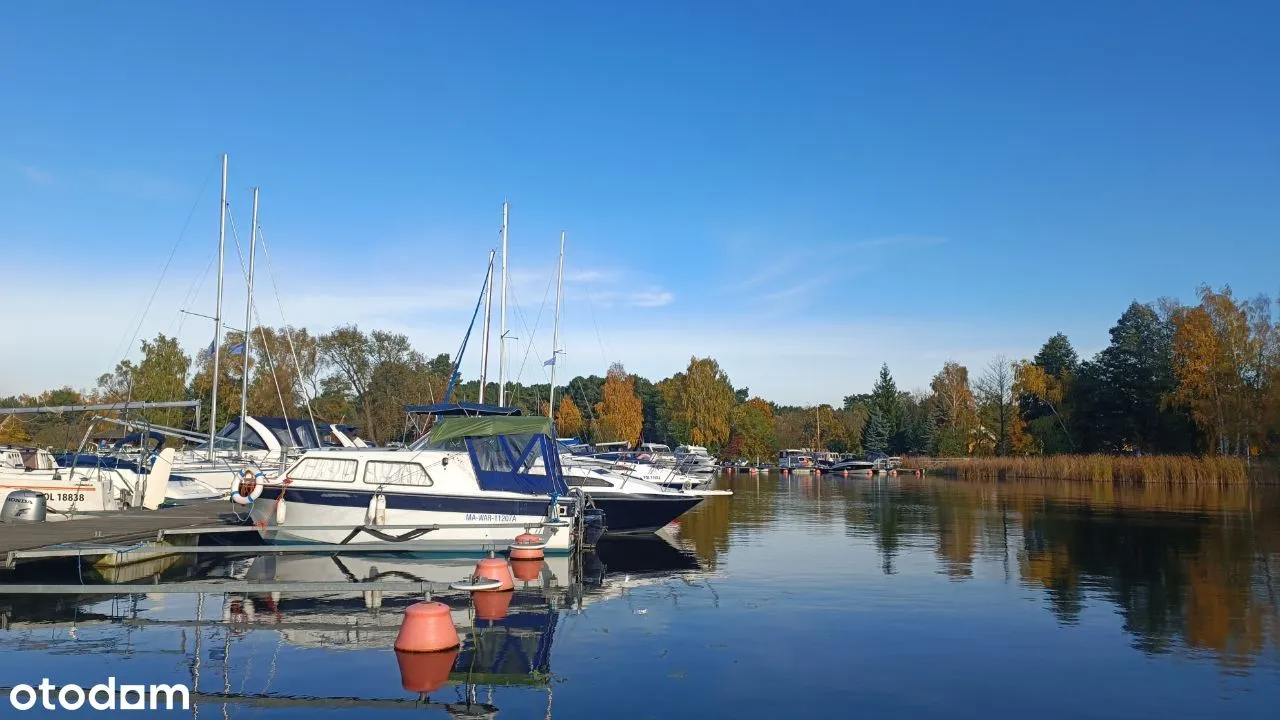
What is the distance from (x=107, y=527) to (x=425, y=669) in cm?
1544

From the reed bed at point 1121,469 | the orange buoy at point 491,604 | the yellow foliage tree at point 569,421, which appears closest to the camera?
the orange buoy at point 491,604

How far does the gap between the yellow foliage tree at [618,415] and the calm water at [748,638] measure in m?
78.4

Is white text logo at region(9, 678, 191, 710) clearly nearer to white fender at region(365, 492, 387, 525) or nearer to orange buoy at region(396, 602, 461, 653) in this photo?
orange buoy at region(396, 602, 461, 653)

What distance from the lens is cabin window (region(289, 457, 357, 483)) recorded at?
2233cm

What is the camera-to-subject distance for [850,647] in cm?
1377

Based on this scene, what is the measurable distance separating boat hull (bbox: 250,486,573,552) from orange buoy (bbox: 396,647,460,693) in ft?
30.3

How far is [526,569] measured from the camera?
19500mm

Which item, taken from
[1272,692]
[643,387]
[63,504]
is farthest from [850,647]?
[643,387]

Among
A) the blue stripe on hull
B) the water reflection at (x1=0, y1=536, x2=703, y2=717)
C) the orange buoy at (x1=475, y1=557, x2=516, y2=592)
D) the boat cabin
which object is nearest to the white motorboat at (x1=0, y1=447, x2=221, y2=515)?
the boat cabin

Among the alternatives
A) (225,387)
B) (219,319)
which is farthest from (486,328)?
(225,387)

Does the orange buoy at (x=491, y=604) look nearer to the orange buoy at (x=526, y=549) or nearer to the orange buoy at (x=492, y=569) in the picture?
the orange buoy at (x=492, y=569)

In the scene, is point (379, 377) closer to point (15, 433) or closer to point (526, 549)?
point (15, 433)

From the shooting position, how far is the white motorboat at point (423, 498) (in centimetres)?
2158

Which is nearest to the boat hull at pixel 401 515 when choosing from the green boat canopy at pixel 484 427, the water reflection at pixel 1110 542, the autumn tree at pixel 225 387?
the green boat canopy at pixel 484 427
